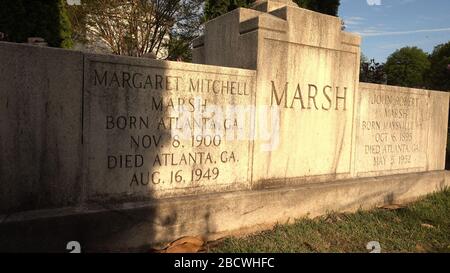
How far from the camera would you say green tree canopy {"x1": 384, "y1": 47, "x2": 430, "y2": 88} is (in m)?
58.4

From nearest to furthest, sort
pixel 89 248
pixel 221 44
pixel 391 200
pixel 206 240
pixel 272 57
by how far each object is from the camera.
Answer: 1. pixel 89 248
2. pixel 206 240
3. pixel 272 57
4. pixel 221 44
5. pixel 391 200

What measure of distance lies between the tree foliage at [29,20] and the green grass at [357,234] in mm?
8085

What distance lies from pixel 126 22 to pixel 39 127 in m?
15.3

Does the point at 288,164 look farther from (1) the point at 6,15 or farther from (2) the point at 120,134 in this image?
(1) the point at 6,15

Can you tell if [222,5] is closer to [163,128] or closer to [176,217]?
[163,128]

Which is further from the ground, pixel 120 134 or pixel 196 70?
pixel 196 70

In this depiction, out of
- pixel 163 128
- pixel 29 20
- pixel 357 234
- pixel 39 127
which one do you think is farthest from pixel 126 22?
pixel 357 234

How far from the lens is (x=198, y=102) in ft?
12.2

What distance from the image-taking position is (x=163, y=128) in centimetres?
355

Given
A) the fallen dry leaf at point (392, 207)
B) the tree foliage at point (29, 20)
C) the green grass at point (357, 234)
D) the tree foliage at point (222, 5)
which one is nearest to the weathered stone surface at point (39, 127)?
the green grass at point (357, 234)

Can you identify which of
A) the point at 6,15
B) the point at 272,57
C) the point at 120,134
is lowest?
the point at 120,134

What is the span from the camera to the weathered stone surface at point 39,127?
2.85 meters
